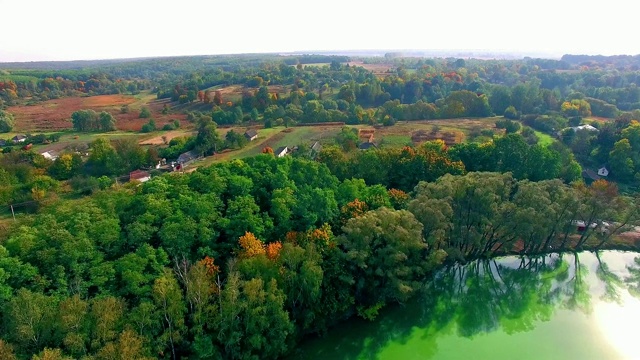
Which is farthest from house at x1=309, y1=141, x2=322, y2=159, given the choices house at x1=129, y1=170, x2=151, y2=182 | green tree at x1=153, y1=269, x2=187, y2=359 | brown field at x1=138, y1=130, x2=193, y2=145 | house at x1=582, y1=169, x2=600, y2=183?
green tree at x1=153, y1=269, x2=187, y2=359

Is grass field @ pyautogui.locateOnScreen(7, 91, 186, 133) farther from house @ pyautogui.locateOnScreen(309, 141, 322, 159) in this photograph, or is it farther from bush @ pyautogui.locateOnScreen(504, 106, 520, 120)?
bush @ pyautogui.locateOnScreen(504, 106, 520, 120)

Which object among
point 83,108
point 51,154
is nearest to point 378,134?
point 51,154

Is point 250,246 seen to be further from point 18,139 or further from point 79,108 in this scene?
point 79,108

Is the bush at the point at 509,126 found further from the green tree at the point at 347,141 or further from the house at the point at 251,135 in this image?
the house at the point at 251,135

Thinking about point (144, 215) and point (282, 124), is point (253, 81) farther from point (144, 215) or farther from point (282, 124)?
point (144, 215)

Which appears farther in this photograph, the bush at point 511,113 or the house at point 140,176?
the bush at point 511,113

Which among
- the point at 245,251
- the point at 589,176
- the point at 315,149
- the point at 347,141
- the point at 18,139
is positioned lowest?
the point at 589,176

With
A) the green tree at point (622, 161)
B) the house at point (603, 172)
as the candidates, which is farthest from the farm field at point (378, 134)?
the green tree at point (622, 161)
